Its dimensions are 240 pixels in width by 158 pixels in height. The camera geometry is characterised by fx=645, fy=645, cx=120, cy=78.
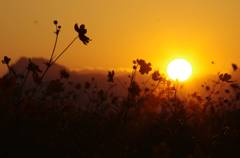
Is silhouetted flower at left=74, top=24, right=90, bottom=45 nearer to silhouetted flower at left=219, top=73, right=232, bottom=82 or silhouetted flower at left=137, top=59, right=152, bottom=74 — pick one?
silhouetted flower at left=137, top=59, right=152, bottom=74

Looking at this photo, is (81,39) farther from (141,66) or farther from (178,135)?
(141,66)

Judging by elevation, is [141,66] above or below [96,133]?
above

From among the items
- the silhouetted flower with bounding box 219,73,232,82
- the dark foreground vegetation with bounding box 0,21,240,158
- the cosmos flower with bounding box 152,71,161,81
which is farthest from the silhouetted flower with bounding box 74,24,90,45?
the silhouetted flower with bounding box 219,73,232,82

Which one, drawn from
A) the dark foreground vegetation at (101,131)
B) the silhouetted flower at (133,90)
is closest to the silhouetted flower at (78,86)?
the dark foreground vegetation at (101,131)

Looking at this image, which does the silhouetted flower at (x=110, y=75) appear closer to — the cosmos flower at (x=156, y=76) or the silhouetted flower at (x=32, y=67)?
the cosmos flower at (x=156, y=76)

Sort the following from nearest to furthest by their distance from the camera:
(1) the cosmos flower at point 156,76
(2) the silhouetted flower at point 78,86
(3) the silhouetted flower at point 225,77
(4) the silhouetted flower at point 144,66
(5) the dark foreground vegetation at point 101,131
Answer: (5) the dark foreground vegetation at point 101,131
(4) the silhouetted flower at point 144,66
(1) the cosmos flower at point 156,76
(3) the silhouetted flower at point 225,77
(2) the silhouetted flower at point 78,86

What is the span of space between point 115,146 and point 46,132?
822 millimetres

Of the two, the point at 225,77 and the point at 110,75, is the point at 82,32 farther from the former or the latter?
the point at 225,77

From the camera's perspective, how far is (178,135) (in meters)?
9.73

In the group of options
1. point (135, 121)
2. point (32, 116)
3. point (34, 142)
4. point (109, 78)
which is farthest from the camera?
point (109, 78)

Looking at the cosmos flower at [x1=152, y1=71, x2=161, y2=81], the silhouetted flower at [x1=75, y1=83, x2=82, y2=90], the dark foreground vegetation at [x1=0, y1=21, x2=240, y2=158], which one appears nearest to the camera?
the dark foreground vegetation at [x1=0, y1=21, x2=240, y2=158]

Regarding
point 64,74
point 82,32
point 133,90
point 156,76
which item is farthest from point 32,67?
point 156,76

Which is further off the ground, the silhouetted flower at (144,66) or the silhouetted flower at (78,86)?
the silhouetted flower at (144,66)

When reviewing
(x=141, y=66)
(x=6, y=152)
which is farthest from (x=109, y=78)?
(x=6, y=152)
